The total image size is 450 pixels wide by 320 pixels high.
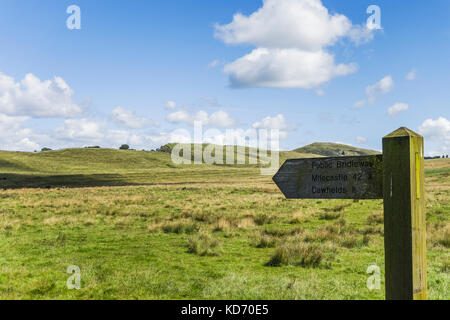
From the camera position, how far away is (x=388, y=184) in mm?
3605

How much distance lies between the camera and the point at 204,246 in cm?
1072

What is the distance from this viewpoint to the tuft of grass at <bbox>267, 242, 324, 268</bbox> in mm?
8859

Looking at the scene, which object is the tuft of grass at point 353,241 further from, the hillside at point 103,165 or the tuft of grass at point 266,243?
the hillside at point 103,165

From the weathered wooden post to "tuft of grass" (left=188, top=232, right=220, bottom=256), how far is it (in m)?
7.02

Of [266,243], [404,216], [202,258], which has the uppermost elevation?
[404,216]

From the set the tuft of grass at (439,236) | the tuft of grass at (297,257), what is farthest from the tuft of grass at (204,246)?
the tuft of grass at (439,236)

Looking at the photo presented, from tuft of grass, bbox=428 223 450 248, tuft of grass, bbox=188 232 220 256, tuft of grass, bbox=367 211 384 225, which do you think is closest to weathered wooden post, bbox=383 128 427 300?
tuft of grass, bbox=188 232 220 256

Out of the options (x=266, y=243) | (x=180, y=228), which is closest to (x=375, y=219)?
(x=266, y=243)

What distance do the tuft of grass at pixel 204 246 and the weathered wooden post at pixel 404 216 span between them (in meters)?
7.02

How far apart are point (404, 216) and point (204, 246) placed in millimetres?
7850

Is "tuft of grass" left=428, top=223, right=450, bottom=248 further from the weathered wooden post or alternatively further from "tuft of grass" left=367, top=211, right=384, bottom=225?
the weathered wooden post

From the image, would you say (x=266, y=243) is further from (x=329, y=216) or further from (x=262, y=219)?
(x=329, y=216)

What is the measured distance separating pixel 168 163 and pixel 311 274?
13798cm
